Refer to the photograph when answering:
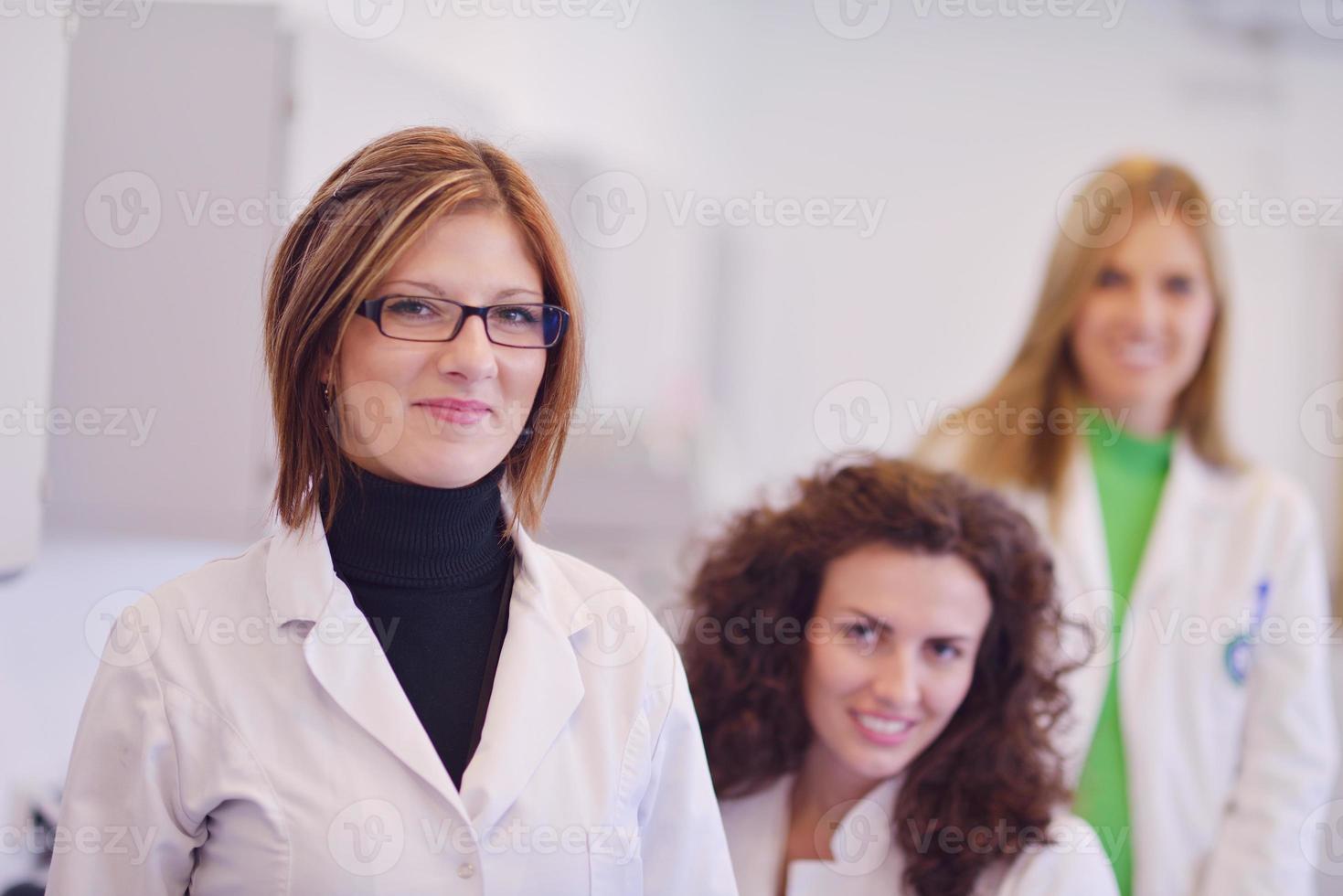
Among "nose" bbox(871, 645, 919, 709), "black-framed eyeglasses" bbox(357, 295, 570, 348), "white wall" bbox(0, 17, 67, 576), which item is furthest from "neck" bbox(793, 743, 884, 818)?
"white wall" bbox(0, 17, 67, 576)

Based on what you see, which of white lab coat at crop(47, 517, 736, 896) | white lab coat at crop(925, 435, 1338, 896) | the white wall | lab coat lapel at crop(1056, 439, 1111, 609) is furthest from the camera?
lab coat lapel at crop(1056, 439, 1111, 609)

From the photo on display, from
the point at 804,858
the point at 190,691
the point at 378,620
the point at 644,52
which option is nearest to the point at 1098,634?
the point at 804,858

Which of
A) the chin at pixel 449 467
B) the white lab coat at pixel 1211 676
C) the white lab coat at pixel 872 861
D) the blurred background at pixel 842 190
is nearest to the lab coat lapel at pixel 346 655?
the chin at pixel 449 467

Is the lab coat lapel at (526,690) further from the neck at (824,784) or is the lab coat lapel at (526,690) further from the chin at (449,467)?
the neck at (824,784)

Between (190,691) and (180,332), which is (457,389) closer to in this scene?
(190,691)

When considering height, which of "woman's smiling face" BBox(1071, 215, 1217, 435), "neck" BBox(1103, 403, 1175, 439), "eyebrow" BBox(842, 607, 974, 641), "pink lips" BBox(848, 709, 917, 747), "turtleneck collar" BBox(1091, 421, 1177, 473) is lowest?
"pink lips" BBox(848, 709, 917, 747)

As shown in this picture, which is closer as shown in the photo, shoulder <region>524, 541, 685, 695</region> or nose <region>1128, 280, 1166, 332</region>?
shoulder <region>524, 541, 685, 695</region>

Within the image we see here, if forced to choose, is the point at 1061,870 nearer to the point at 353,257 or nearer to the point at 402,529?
the point at 402,529

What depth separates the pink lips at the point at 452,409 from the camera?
0.93m

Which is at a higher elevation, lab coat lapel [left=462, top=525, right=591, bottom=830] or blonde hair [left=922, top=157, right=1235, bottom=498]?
blonde hair [left=922, top=157, right=1235, bottom=498]

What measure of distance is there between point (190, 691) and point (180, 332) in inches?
34.6

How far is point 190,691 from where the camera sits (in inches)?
34.9

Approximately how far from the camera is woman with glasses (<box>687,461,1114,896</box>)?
4.45 feet

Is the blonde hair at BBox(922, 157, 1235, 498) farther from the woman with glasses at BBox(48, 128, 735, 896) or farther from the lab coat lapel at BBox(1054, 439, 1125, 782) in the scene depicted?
the woman with glasses at BBox(48, 128, 735, 896)
